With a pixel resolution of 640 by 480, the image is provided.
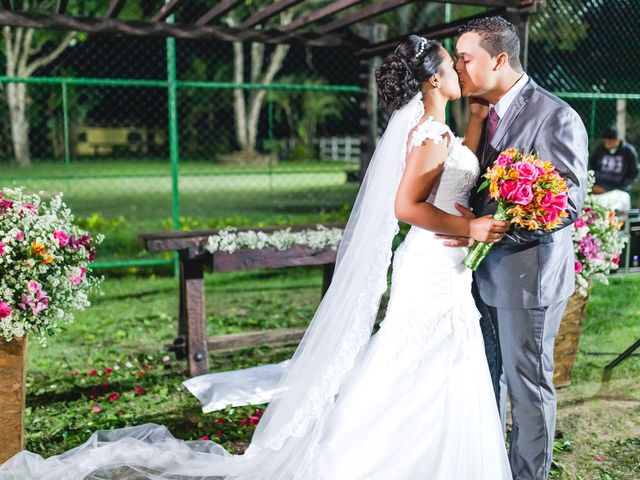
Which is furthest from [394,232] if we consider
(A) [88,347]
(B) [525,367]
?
(A) [88,347]

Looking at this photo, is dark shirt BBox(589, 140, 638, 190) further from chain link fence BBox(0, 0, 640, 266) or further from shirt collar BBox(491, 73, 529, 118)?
shirt collar BBox(491, 73, 529, 118)

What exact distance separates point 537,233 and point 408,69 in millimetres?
940

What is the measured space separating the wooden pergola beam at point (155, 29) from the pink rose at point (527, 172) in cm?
430

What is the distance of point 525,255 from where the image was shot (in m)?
3.06

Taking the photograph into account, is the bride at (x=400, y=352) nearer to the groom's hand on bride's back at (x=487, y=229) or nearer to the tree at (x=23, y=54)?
the groom's hand on bride's back at (x=487, y=229)

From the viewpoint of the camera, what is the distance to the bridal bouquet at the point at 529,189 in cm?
272

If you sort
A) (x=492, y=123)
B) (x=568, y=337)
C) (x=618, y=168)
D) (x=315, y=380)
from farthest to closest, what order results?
(x=618, y=168) < (x=568, y=337) < (x=315, y=380) < (x=492, y=123)

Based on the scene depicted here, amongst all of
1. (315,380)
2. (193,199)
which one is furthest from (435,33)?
(193,199)

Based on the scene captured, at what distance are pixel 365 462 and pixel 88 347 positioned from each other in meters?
3.69

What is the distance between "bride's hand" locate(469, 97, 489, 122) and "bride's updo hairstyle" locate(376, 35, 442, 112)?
0.48 meters

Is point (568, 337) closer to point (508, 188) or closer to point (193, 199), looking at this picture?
point (508, 188)

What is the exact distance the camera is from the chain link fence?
1059 cm

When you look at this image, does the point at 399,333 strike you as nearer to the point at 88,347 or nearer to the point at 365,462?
the point at 365,462

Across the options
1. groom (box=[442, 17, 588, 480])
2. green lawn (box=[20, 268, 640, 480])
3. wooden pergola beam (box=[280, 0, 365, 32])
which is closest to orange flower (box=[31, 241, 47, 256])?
green lawn (box=[20, 268, 640, 480])
